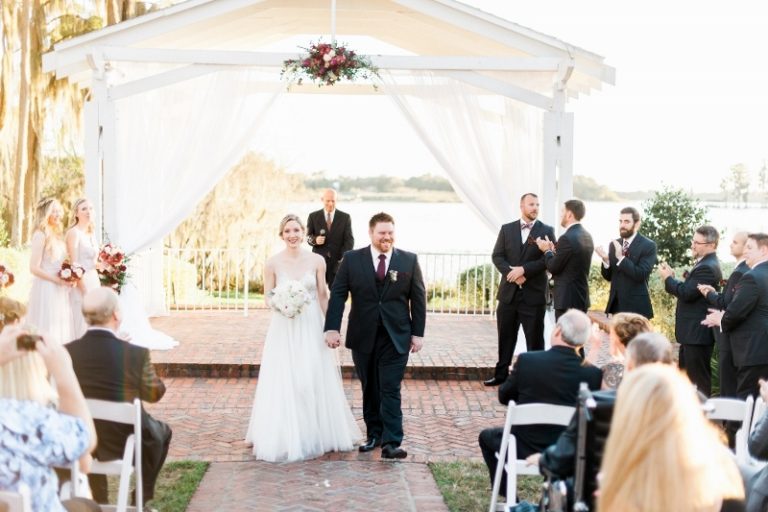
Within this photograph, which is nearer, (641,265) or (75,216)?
(641,265)

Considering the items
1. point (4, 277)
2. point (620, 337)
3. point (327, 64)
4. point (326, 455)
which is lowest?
point (326, 455)

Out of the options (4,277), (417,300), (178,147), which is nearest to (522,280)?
(417,300)

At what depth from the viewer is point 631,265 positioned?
8.38 metres

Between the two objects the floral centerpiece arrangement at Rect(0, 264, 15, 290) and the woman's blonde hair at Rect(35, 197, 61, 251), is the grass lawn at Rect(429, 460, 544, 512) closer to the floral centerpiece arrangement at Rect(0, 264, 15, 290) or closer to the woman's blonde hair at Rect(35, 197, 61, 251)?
the floral centerpiece arrangement at Rect(0, 264, 15, 290)

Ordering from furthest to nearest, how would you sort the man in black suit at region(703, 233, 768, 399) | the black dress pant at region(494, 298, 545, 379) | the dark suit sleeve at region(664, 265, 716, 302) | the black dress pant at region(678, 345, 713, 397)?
the black dress pant at region(494, 298, 545, 379), the black dress pant at region(678, 345, 713, 397), the dark suit sleeve at region(664, 265, 716, 302), the man in black suit at region(703, 233, 768, 399)

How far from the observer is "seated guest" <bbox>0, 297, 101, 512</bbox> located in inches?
147

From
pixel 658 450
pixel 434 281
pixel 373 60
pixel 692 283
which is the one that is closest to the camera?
pixel 658 450

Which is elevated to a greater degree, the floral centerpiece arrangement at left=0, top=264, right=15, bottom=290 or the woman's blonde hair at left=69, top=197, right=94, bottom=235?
the woman's blonde hair at left=69, top=197, right=94, bottom=235

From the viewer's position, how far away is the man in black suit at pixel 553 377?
16.9ft

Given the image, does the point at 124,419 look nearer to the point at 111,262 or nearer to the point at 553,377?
the point at 553,377

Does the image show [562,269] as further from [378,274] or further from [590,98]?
[590,98]

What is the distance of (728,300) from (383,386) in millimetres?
2854

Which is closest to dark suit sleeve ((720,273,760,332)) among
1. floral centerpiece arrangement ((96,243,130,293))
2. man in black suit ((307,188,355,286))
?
floral centerpiece arrangement ((96,243,130,293))

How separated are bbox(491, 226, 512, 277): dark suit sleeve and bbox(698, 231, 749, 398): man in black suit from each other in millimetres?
2357
